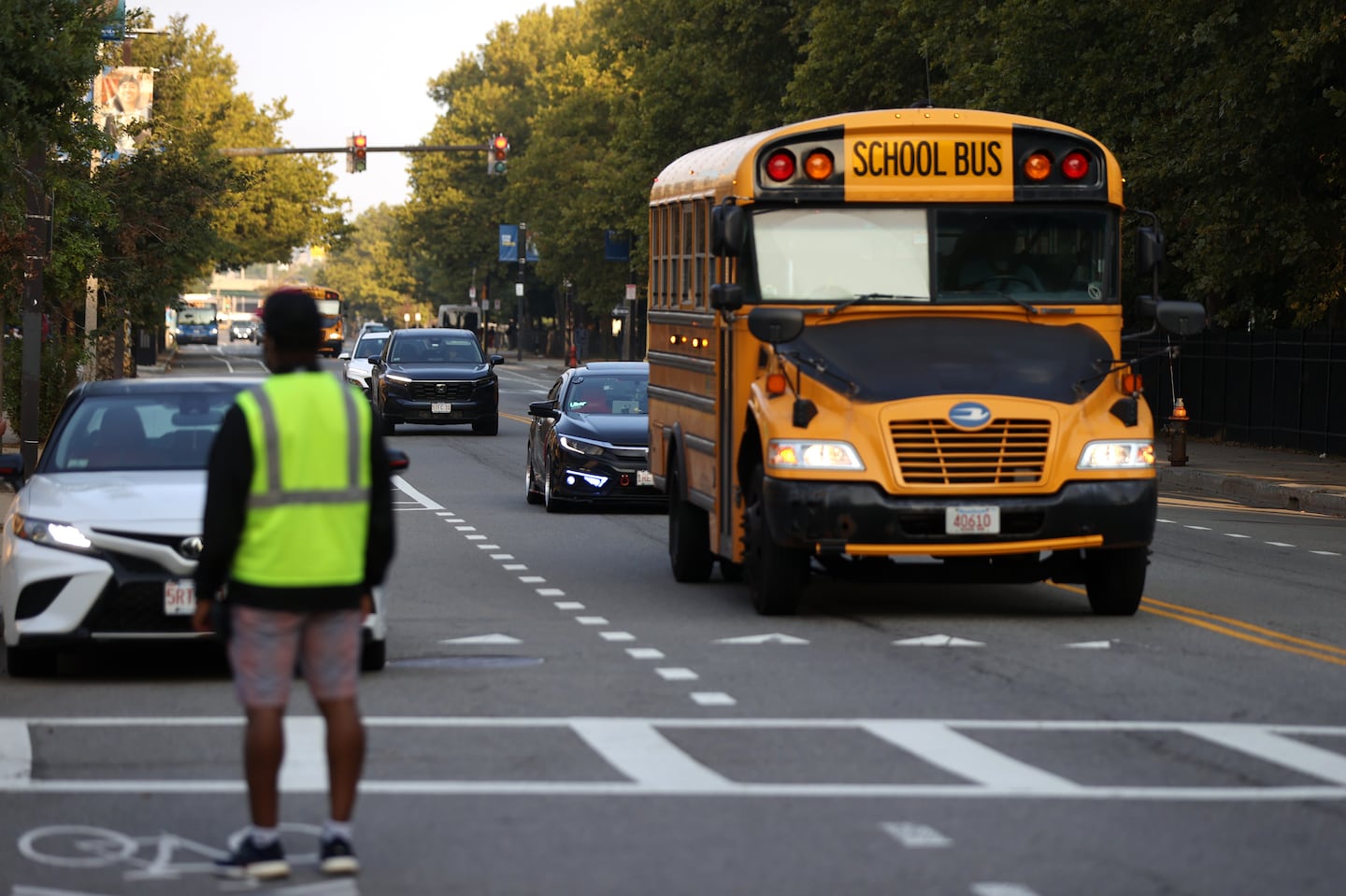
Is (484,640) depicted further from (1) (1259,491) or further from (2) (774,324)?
(1) (1259,491)

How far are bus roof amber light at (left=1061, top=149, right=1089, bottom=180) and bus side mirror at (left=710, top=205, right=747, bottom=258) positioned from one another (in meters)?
2.00

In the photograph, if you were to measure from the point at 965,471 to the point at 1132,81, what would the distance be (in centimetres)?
2398

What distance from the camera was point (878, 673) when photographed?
11.7 meters

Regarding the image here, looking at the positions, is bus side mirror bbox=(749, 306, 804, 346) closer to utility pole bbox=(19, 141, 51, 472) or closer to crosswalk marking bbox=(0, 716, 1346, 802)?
crosswalk marking bbox=(0, 716, 1346, 802)

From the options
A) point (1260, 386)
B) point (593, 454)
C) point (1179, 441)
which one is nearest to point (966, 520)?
point (593, 454)

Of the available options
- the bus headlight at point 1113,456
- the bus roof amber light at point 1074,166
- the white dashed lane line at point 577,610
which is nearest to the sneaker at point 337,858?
the white dashed lane line at point 577,610

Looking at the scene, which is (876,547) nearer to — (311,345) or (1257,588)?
(1257,588)

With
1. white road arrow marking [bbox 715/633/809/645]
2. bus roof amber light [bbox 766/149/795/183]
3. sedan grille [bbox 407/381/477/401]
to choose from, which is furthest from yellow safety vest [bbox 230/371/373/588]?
sedan grille [bbox 407/381/477/401]

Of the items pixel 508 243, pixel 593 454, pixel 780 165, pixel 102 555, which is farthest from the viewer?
pixel 508 243

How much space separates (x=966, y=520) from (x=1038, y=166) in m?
2.53

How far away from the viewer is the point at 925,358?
1388cm

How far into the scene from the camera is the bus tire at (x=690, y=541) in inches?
640

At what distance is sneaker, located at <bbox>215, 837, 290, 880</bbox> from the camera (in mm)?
6828

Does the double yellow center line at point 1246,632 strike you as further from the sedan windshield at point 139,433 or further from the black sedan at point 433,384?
the black sedan at point 433,384
